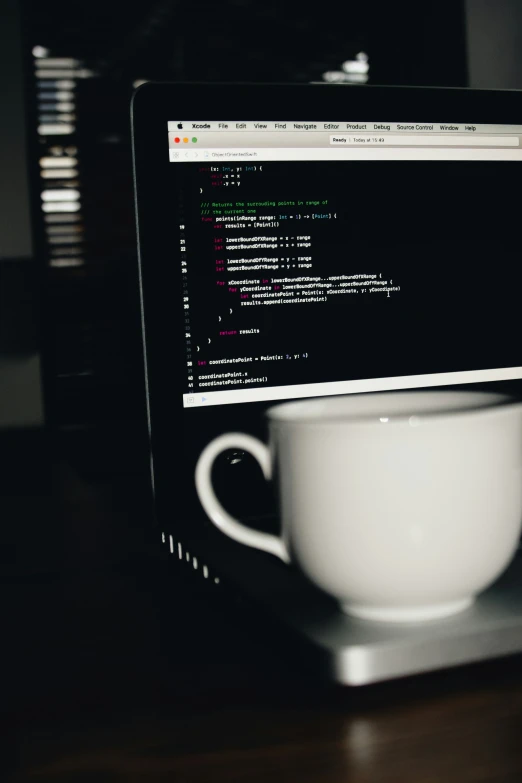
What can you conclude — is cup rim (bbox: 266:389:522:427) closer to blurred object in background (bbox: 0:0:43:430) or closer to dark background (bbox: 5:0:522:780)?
dark background (bbox: 5:0:522:780)

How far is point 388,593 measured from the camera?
0.33m

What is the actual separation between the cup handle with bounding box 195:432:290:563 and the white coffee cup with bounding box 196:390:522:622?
3 cm

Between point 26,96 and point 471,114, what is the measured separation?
2.41 meters

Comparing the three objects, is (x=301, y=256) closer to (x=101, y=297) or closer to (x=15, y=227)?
(x=15, y=227)

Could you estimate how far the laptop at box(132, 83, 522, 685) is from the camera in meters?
0.52

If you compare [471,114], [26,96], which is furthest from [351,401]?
[26,96]

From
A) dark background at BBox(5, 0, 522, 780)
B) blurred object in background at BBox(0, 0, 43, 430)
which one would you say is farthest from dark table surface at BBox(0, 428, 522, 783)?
blurred object in background at BBox(0, 0, 43, 430)

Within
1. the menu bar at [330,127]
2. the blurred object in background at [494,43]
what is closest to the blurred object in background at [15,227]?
the blurred object in background at [494,43]

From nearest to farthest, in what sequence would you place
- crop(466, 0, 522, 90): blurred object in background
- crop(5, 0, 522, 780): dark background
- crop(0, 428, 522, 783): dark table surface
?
1. crop(0, 428, 522, 783): dark table surface
2. crop(5, 0, 522, 780): dark background
3. crop(466, 0, 522, 90): blurred object in background

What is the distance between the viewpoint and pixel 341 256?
55cm

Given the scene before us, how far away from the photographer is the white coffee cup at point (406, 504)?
0.32 m

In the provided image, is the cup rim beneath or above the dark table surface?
above

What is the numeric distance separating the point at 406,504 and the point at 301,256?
264mm

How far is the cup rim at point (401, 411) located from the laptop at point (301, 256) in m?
0.12
